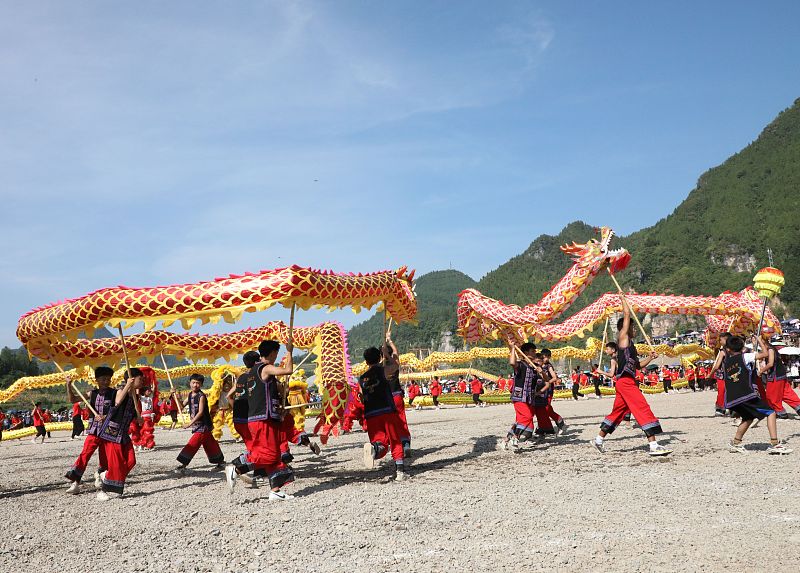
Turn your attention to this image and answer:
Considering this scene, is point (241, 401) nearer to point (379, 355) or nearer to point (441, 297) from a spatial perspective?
point (379, 355)

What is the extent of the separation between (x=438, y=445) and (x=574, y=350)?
22193 mm

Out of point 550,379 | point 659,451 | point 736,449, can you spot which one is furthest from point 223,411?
point 736,449

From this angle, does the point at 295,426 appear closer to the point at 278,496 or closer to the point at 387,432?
the point at 387,432

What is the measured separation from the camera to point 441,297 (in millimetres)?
188500

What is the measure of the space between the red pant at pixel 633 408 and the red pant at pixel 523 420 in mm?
1212

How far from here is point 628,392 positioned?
8.99 m

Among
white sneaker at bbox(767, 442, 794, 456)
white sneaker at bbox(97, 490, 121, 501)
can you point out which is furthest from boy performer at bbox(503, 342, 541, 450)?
white sneaker at bbox(97, 490, 121, 501)

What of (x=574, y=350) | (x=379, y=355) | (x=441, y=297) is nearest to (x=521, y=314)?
(x=379, y=355)

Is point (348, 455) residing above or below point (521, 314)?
below

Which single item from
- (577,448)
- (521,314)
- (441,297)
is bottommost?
(577,448)

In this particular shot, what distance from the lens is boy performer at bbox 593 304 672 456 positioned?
28.5 ft

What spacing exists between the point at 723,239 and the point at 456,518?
355 feet

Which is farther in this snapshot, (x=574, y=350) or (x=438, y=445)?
(x=574, y=350)

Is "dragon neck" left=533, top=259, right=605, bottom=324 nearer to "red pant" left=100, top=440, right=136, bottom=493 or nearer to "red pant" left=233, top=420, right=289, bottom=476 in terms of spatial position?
"red pant" left=233, top=420, right=289, bottom=476
